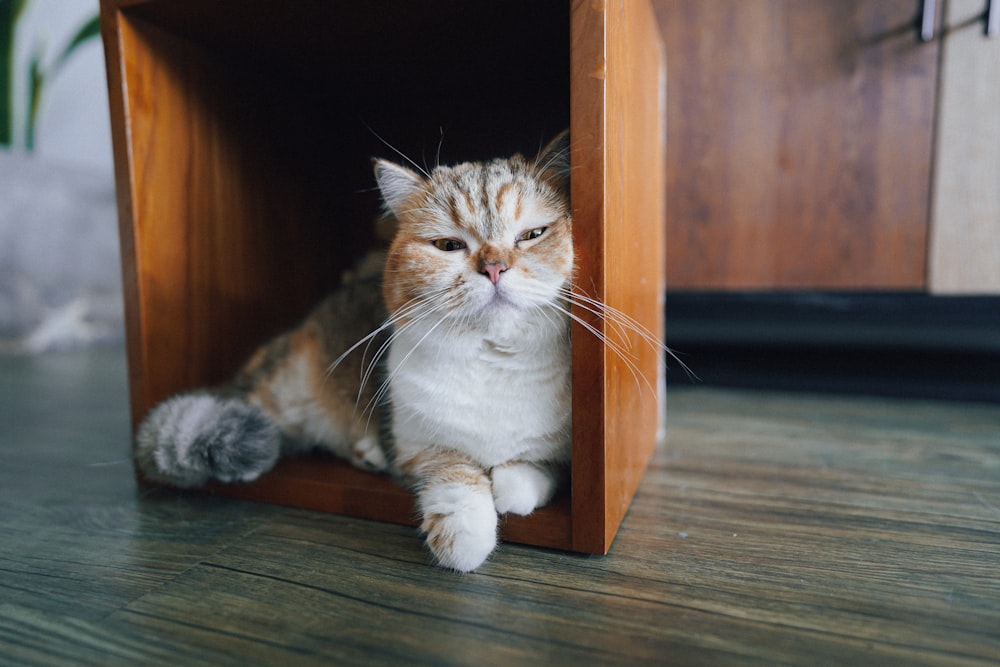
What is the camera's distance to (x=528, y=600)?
0.69 metres

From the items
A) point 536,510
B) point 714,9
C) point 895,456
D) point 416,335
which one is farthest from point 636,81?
point 714,9

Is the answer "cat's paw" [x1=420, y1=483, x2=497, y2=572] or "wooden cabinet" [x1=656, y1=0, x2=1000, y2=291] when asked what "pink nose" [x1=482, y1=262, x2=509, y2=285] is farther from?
"wooden cabinet" [x1=656, y1=0, x2=1000, y2=291]

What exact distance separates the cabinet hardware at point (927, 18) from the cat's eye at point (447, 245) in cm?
171

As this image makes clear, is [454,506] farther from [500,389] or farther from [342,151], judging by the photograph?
[342,151]

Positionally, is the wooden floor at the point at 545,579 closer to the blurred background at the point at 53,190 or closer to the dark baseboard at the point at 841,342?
the dark baseboard at the point at 841,342

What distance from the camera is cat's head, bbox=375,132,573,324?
781 millimetres

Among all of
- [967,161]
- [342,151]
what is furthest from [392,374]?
[967,161]

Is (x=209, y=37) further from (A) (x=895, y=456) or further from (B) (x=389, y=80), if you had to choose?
(A) (x=895, y=456)

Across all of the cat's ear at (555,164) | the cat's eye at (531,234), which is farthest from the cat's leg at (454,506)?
the cat's ear at (555,164)

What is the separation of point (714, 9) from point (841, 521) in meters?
1.69

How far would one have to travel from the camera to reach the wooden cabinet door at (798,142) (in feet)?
5.71

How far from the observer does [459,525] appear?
76cm

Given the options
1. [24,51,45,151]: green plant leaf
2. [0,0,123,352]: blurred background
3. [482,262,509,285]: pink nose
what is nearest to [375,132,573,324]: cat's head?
[482,262,509,285]: pink nose

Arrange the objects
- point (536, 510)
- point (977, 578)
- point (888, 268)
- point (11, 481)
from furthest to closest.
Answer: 1. point (888, 268)
2. point (11, 481)
3. point (536, 510)
4. point (977, 578)
